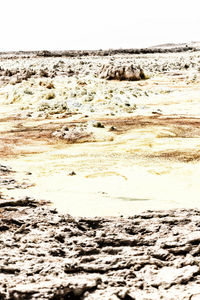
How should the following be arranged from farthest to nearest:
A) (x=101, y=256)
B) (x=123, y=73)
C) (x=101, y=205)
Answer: (x=123, y=73) < (x=101, y=205) < (x=101, y=256)

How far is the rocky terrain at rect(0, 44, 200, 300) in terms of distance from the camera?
3.27 metres

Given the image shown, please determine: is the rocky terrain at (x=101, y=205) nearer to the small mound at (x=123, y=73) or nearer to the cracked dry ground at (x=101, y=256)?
the cracked dry ground at (x=101, y=256)

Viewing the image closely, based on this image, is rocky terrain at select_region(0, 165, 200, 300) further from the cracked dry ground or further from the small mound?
the small mound

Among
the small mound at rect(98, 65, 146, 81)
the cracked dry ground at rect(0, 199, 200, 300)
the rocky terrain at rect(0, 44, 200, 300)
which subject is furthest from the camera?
the small mound at rect(98, 65, 146, 81)

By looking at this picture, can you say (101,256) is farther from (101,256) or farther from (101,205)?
(101,205)

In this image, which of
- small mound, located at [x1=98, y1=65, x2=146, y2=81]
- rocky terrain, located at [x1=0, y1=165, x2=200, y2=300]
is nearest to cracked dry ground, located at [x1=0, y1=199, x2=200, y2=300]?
rocky terrain, located at [x1=0, y1=165, x2=200, y2=300]

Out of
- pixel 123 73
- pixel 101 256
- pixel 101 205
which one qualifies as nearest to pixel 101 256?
pixel 101 256

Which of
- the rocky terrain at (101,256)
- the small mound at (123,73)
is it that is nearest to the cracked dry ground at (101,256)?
the rocky terrain at (101,256)

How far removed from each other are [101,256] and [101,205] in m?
1.75

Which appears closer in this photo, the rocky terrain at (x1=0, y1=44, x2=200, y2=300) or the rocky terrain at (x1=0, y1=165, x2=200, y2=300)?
the rocky terrain at (x1=0, y1=165, x2=200, y2=300)

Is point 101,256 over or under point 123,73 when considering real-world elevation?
under

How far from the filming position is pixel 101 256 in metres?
3.65

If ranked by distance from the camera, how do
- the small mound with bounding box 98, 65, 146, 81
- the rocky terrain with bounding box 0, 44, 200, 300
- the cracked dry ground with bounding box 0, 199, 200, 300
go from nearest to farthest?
1. the cracked dry ground with bounding box 0, 199, 200, 300
2. the rocky terrain with bounding box 0, 44, 200, 300
3. the small mound with bounding box 98, 65, 146, 81

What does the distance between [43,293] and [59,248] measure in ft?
2.36
